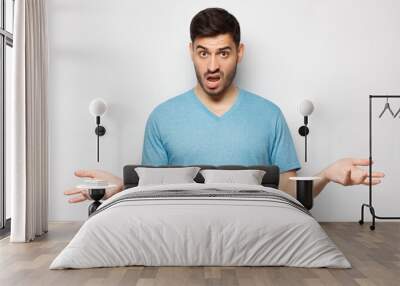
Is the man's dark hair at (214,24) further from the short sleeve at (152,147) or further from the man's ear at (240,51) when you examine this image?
the short sleeve at (152,147)

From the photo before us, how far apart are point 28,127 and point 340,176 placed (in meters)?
3.45

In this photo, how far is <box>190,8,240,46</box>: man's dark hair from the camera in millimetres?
6570

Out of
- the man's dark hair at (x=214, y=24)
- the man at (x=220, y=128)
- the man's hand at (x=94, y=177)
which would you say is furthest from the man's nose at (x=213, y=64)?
the man's hand at (x=94, y=177)

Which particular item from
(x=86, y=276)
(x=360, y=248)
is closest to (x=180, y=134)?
(x=360, y=248)

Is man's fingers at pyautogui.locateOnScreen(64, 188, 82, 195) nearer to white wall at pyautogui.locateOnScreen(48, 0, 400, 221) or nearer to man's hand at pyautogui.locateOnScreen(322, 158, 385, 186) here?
white wall at pyautogui.locateOnScreen(48, 0, 400, 221)

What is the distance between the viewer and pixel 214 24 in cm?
657

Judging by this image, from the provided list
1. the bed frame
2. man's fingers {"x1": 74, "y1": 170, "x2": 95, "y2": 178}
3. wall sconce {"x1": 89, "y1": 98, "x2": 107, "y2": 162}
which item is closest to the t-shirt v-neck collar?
the bed frame

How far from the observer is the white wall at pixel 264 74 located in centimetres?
674

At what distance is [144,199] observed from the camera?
15.0 feet

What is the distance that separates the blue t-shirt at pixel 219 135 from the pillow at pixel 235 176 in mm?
551

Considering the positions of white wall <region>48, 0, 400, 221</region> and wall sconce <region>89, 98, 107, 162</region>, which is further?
white wall <region>48, 0, 400, 221</region>

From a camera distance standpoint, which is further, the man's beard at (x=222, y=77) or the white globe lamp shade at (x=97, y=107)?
the man's beard at (x=222, y=77)

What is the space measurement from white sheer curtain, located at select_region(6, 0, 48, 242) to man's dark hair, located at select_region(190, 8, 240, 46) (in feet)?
5.63

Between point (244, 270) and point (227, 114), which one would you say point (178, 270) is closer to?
point (244, 270)
